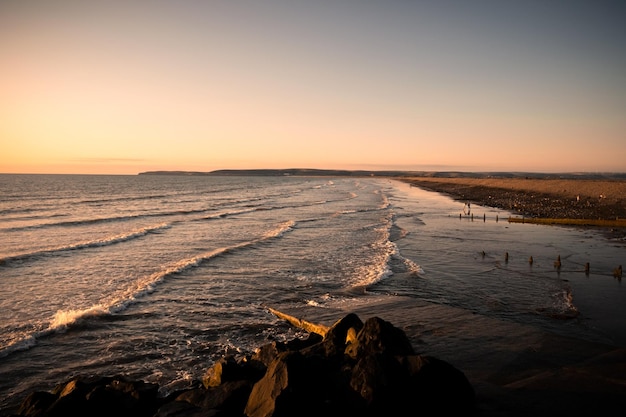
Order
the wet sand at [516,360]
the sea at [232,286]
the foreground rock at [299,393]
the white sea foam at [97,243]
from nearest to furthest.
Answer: the foreground rock at [299,393] < the wet sand at [516,360] < the sea at [232,286] < the white sea foam at [97,243]

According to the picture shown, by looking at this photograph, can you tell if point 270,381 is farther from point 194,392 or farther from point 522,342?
point 522,342

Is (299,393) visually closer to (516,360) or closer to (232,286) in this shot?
(516,360)

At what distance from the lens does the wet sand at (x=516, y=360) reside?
748cm

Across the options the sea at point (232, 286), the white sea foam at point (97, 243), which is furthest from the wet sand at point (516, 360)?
the white sea foam at point (97, 243)

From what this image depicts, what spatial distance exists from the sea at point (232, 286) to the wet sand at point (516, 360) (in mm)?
1303

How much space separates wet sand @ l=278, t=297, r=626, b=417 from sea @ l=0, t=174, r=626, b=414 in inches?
51.3

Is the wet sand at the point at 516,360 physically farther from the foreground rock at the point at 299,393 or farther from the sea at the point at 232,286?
the sea at the point at 232,286

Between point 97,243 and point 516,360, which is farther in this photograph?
point 97,243

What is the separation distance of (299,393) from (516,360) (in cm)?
588

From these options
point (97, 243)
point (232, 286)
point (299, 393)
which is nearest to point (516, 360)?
point (299, 393)

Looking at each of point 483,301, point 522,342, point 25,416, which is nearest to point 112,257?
point 25,416

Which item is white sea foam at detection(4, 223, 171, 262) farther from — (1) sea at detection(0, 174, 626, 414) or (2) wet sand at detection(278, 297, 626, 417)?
(2) wet sand at detection(278, 297, 626, 417)

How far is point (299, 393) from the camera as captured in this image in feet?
21.5

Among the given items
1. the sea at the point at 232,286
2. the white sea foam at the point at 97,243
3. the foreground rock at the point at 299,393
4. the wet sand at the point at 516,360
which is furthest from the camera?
the white sea foam at the point at 97,243
